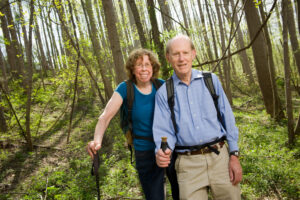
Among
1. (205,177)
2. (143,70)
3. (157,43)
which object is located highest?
(157,43)

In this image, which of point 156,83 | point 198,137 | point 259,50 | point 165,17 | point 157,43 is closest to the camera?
point 198,137

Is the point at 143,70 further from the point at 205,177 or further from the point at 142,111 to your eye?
the point at 205,177

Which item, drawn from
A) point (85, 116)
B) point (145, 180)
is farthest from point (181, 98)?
point (85, 116)

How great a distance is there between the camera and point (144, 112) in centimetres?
231

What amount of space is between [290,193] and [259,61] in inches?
216

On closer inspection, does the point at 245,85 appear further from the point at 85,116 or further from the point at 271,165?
the point at 271,165

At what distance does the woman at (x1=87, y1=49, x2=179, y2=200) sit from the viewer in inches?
89.3

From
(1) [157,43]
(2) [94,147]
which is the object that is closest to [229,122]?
(2) [94,147]

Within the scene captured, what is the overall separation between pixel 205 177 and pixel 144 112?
83 centimetres

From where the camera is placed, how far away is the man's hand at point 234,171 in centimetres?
194

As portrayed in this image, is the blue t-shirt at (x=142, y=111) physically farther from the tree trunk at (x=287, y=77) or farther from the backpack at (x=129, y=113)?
the tree trunk at (x=287, y=77)

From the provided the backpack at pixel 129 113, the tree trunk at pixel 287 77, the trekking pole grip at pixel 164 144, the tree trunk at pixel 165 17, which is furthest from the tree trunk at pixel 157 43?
the trekking pole grip at pixel 164 144

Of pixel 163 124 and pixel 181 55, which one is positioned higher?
pixel 181 55

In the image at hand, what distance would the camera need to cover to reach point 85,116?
11.9m
